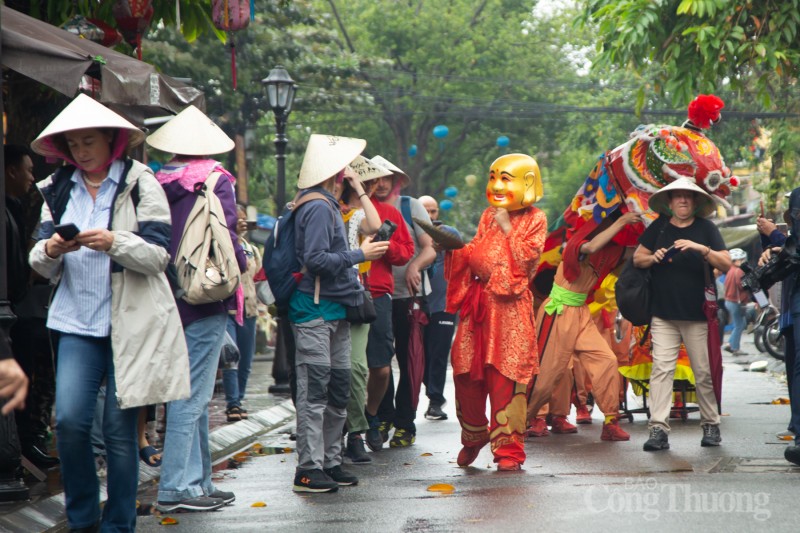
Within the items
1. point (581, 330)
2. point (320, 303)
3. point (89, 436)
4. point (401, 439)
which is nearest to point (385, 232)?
point (320, 303)

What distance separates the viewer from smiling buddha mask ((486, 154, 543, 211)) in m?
8.49

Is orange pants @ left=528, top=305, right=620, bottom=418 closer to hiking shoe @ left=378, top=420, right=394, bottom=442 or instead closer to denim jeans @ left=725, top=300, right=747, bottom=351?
hiking shoe @ left=378, top=420, right=394, bottom=442

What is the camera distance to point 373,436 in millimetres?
9773

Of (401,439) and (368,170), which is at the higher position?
(368,170)

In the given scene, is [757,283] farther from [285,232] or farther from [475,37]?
[475,37]

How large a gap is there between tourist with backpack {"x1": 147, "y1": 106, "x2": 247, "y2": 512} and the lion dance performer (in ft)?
Result: 6.39

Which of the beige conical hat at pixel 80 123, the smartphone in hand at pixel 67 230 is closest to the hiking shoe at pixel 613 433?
the beige conical hat at pixel 80 123

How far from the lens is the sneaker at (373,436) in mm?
9766

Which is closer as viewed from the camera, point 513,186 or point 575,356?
point 513,186

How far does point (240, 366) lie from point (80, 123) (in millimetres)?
7248

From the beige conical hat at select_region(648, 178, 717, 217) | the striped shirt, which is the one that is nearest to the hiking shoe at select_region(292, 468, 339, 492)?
the striped shirt

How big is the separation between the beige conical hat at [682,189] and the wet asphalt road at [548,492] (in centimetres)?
170

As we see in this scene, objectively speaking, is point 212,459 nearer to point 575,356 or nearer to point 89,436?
point 575,356

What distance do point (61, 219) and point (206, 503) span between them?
197 cm
